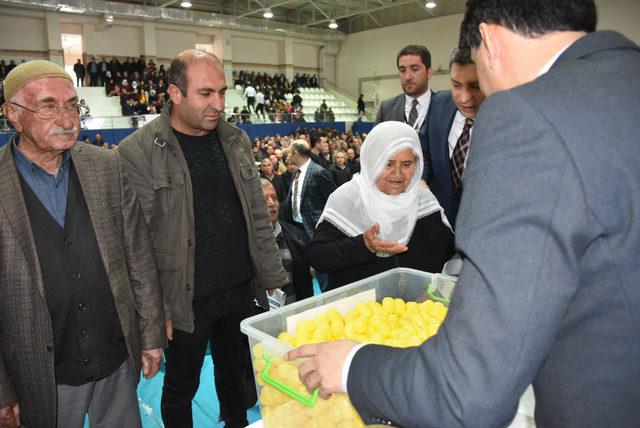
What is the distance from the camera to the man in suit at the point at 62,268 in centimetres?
162

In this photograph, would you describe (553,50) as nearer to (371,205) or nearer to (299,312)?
(299,312)

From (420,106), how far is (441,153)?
608 mm

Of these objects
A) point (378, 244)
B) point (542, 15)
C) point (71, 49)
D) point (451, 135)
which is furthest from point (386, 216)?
point (71, 49)

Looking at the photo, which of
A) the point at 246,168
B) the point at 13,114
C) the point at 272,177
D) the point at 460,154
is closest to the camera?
the point at 13,114

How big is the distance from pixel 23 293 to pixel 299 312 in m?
0.96

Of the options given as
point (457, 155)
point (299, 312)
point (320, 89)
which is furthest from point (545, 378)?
point (320, 89)

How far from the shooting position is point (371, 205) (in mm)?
2244

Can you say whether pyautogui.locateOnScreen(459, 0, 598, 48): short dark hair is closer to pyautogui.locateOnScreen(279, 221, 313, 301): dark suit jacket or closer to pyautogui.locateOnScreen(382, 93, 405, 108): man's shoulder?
pyautogui.locateOnScreen(382, 93, 405, 108): man's shoulder

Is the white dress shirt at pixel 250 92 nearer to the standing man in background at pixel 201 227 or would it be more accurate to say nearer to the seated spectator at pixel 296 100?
the seated spectator at pixel 296 100

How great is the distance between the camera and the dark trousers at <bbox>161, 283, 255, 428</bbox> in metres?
2.27

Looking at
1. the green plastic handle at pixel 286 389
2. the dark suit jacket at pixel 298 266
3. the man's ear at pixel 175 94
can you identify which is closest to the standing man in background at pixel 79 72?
the dark suit jacket at pixel 298 266

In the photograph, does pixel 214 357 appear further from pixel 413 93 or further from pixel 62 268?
pixel 413 93

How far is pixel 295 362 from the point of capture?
111 cm

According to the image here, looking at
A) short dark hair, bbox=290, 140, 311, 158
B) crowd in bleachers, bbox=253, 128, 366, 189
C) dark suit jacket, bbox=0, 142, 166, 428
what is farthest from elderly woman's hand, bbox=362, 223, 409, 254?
crowd in bleachers, bbox=253, 128, 366, 189
